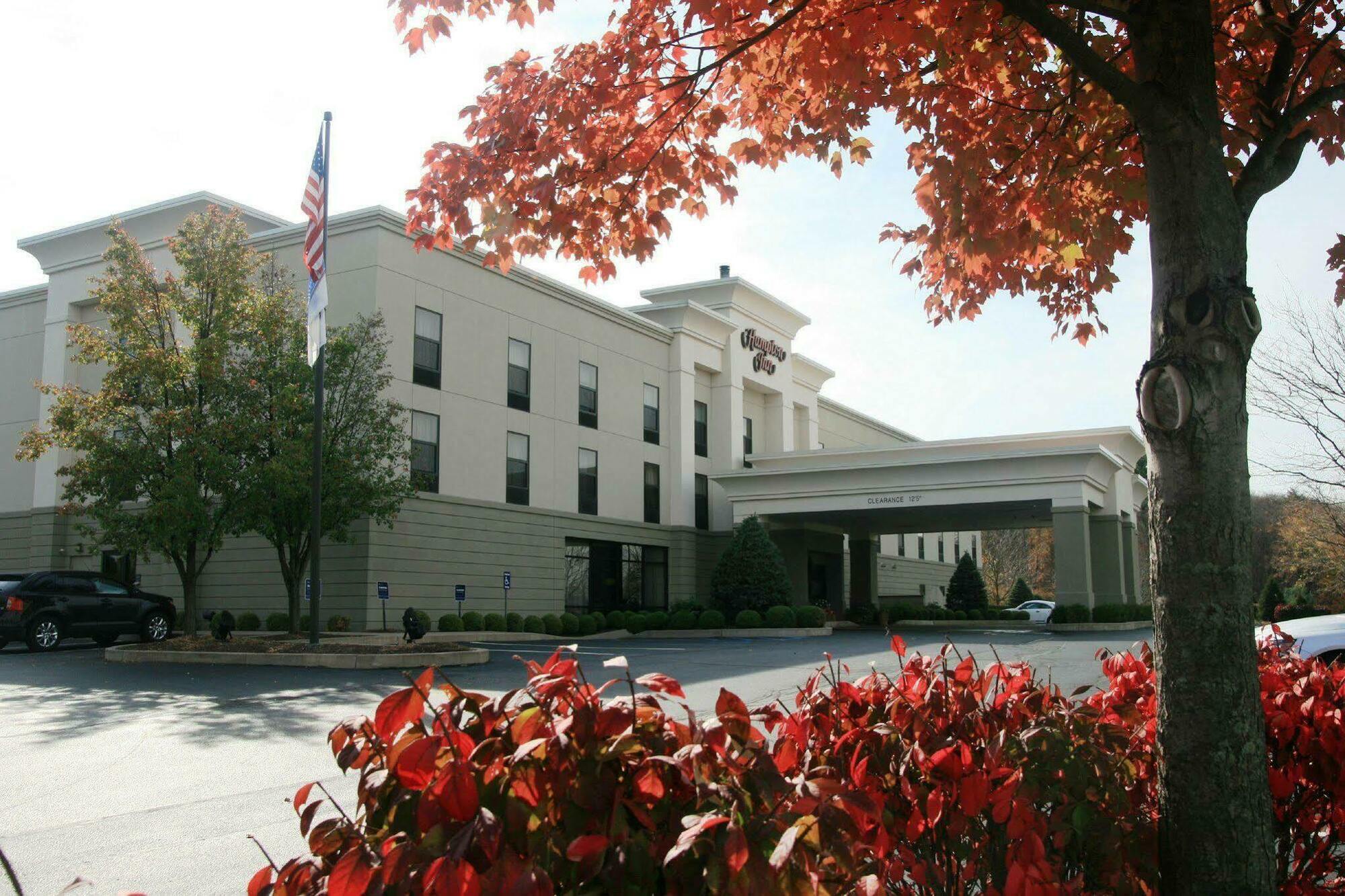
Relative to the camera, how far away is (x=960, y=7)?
239 inches

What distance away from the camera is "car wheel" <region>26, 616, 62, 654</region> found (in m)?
23.5

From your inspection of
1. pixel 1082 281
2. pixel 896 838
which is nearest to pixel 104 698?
pixel 1082 281

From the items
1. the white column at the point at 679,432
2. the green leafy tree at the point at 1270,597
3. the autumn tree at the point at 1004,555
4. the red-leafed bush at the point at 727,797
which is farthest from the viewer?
the autumn tree at the point at 1004,555

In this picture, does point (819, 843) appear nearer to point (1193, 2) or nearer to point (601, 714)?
point (601, 714)

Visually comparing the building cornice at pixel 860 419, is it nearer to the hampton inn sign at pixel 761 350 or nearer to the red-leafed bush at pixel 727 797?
the hampton inn sign at pixel 761 350

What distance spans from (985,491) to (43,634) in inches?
1072

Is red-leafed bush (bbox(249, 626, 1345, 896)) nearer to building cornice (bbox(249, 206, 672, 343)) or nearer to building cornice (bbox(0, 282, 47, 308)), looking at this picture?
building cornice (bbox(249, 206, 672, 343))

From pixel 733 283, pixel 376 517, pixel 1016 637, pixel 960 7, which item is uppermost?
pixel 733 283

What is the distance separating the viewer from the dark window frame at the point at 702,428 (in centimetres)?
4269

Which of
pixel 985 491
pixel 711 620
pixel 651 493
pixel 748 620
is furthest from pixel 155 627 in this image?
pixel 985 491

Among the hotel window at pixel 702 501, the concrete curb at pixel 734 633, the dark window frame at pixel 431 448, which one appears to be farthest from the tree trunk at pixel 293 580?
the hotel window at pixel 702 501

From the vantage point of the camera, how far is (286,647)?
2094 cm

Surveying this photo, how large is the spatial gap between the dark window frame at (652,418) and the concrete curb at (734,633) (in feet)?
25.4

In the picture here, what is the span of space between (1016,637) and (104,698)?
78.6 feet
